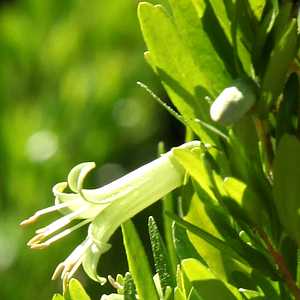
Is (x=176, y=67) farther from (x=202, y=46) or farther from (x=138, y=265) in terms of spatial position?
(x=138, y=265)

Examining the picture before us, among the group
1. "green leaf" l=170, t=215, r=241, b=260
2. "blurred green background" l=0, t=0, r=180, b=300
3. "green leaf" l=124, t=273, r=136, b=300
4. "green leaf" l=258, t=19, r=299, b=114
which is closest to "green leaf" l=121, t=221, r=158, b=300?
"green leaf" l=124, t=273, r=136, b=300

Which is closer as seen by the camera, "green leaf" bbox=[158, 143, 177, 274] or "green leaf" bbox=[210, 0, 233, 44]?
"green leaf" bbox=[210, 0, 233, 44]

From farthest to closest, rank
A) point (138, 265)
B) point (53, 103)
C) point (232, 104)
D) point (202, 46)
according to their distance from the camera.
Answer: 1. point (53, 103)
2. point (138, 265)
3. point (202, 46)
4. point (232, 104)

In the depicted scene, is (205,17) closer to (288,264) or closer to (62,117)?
(288,264)

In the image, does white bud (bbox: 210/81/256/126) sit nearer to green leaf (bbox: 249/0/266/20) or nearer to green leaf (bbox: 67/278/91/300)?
green leaf (bbox: 249/0/266/20)

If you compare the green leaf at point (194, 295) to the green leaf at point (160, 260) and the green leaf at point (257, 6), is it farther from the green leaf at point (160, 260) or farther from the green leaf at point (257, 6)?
the green leaf at point (257, 6)

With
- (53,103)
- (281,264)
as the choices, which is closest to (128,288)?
(281,264)

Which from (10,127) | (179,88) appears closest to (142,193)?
(179,88)
